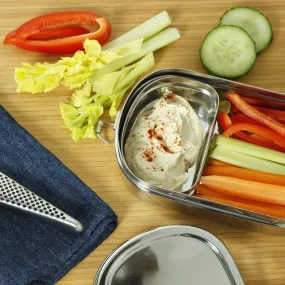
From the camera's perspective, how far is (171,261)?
5.69ft

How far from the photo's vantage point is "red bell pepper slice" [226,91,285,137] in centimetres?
188

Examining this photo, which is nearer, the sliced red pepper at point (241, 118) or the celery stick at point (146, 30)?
the sliced red pepper at point (241, 118)

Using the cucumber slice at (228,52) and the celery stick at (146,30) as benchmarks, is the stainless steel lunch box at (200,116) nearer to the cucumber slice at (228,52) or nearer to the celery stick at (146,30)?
the cucumber slice at (228,52)

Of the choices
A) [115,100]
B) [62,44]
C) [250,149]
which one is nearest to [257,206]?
[250,149]

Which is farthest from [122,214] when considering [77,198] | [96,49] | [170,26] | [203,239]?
[170,26]

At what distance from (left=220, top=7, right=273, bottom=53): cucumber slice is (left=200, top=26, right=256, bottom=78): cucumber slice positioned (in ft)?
0.33

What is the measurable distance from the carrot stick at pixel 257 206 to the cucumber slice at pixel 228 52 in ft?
1.45

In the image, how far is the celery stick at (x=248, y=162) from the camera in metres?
→ 1.86

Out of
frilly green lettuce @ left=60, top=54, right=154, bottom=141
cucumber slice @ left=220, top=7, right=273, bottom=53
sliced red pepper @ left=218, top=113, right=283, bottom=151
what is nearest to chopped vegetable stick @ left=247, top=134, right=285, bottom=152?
sliced red pepper @ left=218, top=113, right=283, bottom=151

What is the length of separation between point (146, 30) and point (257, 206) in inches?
28.8

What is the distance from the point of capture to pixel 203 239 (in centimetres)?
176

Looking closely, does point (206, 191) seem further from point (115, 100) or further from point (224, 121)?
point (115, 100)

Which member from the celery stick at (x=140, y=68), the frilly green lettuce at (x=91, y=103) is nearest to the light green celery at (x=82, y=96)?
the frilly green lettuce at (x=91, y=103)

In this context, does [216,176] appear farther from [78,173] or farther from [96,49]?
[96,49]
